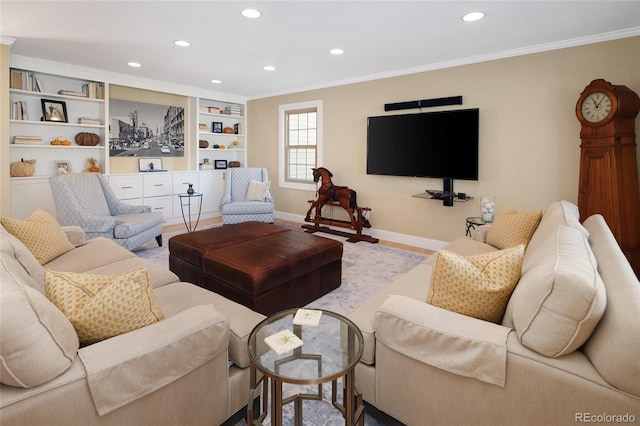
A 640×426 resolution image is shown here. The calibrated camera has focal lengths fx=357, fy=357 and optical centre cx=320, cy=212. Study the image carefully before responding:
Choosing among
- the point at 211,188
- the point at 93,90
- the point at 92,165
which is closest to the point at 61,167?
the point at 92,165

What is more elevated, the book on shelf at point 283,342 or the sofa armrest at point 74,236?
the sofa armrest at point 74,236

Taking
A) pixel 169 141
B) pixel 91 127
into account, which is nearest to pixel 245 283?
pixel 91 127

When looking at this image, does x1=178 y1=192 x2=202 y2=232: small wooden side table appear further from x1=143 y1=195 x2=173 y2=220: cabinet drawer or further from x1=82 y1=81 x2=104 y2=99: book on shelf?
x1=82 y1=81 x2=104 y2=99: book on shelf

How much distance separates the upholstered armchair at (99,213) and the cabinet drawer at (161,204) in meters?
1.30

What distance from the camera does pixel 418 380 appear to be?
1416 mm

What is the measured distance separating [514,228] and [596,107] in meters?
1.50

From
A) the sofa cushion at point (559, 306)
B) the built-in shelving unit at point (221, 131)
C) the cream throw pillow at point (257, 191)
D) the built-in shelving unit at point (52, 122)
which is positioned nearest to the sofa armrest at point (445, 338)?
the sofa cushion at point (559, 306)

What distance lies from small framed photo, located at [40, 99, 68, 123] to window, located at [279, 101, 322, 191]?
10.8 feet

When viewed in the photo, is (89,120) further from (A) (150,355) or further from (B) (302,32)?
(A) (150,355)

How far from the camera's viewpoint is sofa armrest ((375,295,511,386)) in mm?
1241

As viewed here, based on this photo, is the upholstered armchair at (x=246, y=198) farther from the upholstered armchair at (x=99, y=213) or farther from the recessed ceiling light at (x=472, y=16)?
the recessed ceiling light at (x=472, y=16)

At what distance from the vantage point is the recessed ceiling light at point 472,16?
9.85ft

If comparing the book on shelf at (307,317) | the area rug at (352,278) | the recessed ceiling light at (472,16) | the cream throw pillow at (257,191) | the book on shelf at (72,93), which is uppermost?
the recessed ceiling light at (472,16)

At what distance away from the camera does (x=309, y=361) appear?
1362 millimetres
